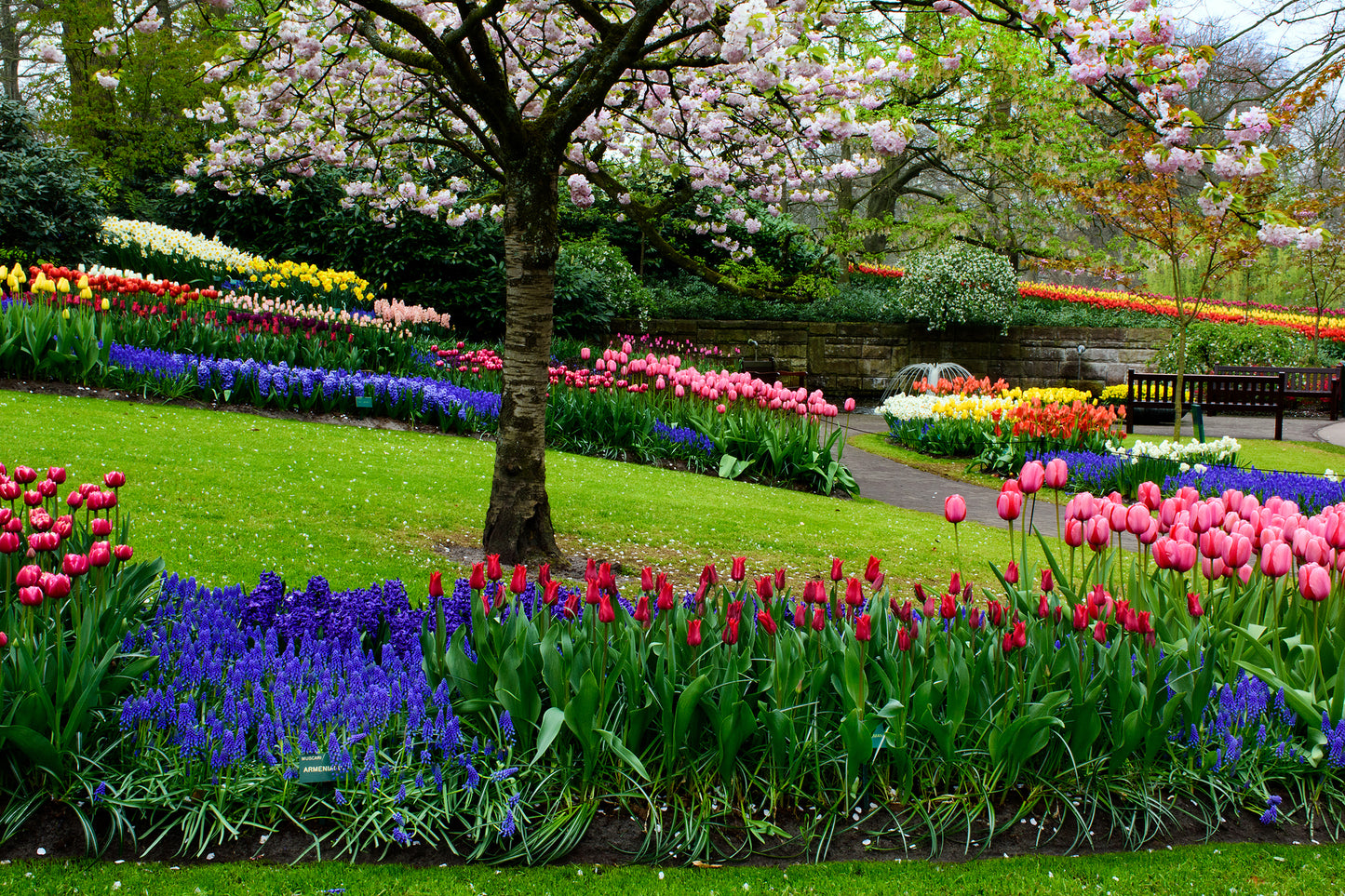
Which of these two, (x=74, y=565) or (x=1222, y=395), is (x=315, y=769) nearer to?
(x=74, y=565)

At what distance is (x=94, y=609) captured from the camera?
9.95 feet

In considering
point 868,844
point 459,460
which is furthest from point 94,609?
point 459,460

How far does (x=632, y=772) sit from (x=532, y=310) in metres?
2.80

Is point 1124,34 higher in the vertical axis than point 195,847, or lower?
higher

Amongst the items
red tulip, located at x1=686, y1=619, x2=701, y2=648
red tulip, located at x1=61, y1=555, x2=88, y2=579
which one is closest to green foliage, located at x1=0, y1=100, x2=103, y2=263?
red tulip, located at x1=61, y1=555, x2=88, y2=579

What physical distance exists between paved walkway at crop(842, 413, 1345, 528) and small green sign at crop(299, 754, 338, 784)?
17.4 ft

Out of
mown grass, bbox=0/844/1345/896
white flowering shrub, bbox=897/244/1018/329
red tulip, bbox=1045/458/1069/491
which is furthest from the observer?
white flowering shrub, bbox=897/244/1018/329

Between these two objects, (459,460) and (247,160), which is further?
(247,160)

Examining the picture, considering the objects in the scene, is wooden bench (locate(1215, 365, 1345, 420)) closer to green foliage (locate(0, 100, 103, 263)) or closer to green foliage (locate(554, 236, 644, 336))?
green foliage (locate(554, 236, 644, 336))

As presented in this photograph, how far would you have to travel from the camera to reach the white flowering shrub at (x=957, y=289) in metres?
18.8

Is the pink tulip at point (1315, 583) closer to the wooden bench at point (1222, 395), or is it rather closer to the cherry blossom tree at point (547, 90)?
the cherry blossom tree at point (547, 90)

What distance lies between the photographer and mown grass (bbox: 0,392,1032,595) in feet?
16.5

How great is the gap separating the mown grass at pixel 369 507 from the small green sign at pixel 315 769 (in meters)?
1.87

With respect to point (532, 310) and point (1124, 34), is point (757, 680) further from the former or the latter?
point (1124, 34)
